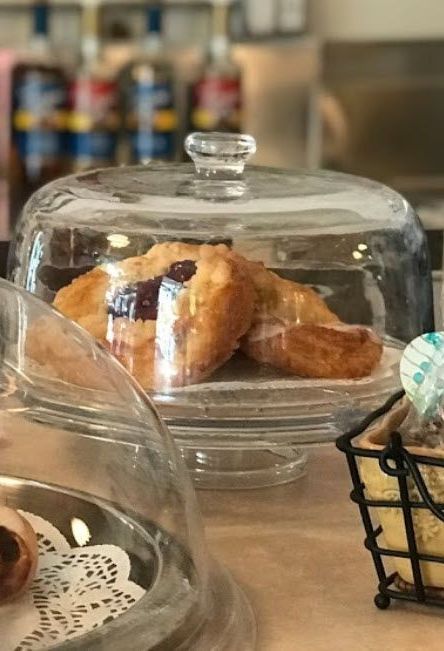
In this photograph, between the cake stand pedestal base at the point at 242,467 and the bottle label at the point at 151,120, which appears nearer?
the cake stand pedestal base at the point at 242,467

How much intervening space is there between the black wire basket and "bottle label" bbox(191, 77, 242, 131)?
5.57ft

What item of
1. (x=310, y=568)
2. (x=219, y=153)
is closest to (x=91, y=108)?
(x=219, y=153)

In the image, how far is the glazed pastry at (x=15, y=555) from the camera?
486mm

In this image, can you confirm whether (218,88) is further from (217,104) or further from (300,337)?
(300,337)

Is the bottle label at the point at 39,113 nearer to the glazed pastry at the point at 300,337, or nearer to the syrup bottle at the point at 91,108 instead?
the syrup bottle at the point at 91,108

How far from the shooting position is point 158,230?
738 millimetres

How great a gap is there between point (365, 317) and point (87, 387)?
0.24 metres

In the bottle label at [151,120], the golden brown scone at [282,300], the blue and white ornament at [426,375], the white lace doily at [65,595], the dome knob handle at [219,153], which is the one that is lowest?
the bottle label at [151,120]

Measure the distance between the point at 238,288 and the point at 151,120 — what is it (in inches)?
60.8

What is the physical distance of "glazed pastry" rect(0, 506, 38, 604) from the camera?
0.49 metres

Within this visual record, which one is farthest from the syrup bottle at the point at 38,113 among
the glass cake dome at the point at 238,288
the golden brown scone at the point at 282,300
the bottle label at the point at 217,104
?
the golden brown scone at the point at 282,300

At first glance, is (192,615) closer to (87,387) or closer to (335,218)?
(87,387)

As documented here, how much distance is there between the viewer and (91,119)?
85.5 inches

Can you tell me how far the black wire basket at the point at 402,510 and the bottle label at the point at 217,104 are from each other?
66.8 inches
